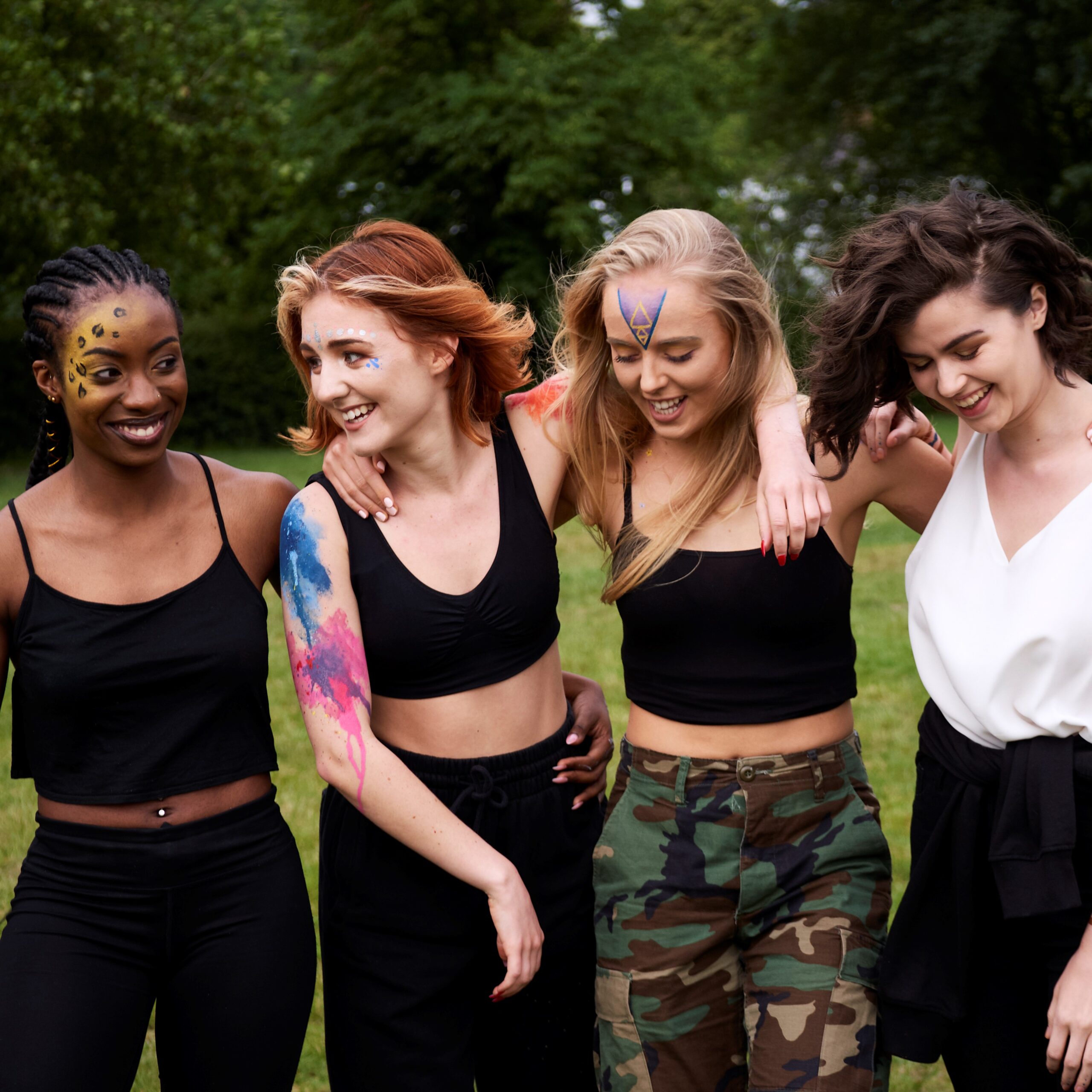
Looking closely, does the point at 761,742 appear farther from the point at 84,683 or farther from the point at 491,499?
the point at 84,683

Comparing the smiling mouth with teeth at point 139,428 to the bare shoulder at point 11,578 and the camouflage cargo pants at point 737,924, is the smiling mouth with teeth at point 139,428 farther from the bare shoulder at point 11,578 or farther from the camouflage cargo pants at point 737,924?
the camouflage cargo pants at point 737,924

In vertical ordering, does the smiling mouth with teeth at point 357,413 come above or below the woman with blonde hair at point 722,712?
above

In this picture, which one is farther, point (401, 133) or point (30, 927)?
point (401, 133)

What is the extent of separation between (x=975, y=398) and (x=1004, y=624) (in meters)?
0.44

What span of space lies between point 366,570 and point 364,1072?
3.70 ft

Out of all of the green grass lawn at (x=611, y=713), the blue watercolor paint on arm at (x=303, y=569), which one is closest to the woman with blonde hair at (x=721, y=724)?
the blue watercolor paint on arm at (x=303, y=569)

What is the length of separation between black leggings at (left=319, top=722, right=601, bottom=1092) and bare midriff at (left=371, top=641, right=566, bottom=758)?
3cm

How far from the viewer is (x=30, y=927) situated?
2.46 metres

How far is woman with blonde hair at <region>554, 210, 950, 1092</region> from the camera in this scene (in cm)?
258

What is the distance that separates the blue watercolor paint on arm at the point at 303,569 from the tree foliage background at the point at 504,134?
1673 centimetres

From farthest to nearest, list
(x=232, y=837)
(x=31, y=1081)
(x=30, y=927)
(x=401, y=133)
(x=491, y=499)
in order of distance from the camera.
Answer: (x=401, y=133) < (x=491, y=499) < (x=232, y=837) < (x=30, y=927) < (x=31, y=1081)

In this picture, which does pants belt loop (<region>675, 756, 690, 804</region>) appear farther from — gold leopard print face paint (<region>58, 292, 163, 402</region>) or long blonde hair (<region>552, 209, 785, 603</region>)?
gold leopard print face paint (<region>58, 292, 163, 402</region>)

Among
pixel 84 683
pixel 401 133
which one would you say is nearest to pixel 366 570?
pixel 84 683

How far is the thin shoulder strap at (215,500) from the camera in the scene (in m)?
2.76
